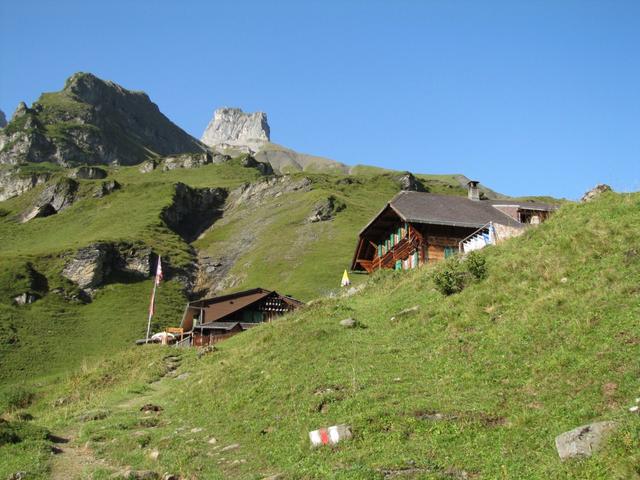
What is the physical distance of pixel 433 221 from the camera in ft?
130

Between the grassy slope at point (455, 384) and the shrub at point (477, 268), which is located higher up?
the shrub at point (477, 268)

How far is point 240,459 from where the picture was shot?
1390 centimetres

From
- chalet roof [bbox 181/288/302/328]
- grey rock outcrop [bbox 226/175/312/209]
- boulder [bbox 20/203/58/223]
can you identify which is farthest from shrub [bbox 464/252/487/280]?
boulder [bbox 20/203/58/223]

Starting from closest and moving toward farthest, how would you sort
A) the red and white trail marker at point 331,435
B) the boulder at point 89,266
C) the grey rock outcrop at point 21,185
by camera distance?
the red and white trail marker at point 331,435
the boulder at point 89,266
the grey rock outcrop at point 21,185

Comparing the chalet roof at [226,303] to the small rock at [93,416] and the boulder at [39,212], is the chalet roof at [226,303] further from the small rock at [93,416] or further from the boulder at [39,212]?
the boulder at [39,212]

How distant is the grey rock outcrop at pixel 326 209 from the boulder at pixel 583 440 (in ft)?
375

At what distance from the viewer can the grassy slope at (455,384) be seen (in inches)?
438

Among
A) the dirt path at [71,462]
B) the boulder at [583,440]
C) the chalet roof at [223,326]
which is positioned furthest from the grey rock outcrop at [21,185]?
the boulder at [583,440]

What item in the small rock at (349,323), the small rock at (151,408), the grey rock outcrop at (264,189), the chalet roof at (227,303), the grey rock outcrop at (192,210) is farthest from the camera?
the grey rock outcrop at (264,189)

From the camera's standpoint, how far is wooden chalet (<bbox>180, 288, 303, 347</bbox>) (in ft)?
178

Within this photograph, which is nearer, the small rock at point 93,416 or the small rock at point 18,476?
the small rock at point 18,476

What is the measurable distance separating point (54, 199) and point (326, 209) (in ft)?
287

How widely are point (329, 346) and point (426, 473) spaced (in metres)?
12.0

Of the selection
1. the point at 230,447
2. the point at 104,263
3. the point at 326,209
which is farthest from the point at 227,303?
the point at 326,209
